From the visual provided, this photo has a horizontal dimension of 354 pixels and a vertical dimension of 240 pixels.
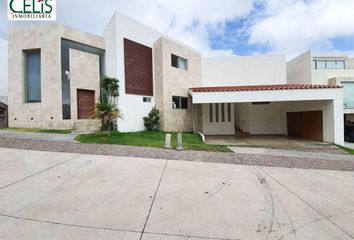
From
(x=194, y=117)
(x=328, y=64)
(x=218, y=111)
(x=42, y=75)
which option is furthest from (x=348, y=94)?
(x=42, y=75)

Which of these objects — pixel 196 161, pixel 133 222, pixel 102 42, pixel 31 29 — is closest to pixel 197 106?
pixel 102 42

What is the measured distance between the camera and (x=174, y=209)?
11.2 feet

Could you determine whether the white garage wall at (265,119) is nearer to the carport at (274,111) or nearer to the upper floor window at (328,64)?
the carport at (274,111)

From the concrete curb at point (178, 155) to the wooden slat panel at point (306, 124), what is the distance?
584 centimetres

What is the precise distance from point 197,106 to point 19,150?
473 inches

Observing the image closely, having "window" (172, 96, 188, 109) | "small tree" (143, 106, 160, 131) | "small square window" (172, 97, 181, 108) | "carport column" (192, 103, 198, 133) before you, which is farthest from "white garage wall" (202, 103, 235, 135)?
"small tree" (143, 106, 160, 131)

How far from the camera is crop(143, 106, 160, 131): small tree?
13578 millimetres

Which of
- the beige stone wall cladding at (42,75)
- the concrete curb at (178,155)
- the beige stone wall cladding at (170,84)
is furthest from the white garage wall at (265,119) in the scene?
the beige stone wall cladding at (42,75)

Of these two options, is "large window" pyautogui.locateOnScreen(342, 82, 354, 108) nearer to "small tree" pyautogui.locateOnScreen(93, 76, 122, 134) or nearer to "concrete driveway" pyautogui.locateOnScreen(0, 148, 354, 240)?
"concrete driveway" pyautogui.locateOnScreen(0, 148, 354, 240)

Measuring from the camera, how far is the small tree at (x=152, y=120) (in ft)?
44.5

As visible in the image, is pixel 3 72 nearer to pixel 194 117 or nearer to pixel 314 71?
pixel 194 117

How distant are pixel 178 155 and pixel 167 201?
3.61 m

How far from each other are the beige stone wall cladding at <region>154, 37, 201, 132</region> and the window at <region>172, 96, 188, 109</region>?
0.27m

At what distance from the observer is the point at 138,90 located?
13.6m
